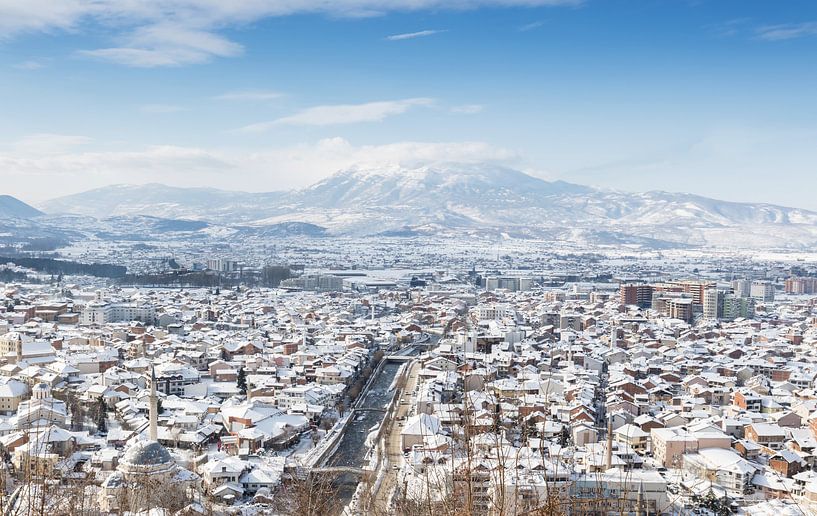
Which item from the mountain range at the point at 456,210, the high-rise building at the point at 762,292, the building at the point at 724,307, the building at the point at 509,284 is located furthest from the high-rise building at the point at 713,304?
the mountain range at the point at 456,210

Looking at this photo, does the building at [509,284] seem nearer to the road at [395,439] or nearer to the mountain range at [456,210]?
the road at [395,439]

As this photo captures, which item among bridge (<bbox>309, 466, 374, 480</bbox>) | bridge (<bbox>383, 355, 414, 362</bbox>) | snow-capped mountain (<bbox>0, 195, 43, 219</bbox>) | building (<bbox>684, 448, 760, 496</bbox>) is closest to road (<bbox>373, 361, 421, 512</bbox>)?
bridge (<bbox>309, 466, 374, 480</bbox>)

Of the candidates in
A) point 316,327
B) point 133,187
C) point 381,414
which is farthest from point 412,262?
point 133,187

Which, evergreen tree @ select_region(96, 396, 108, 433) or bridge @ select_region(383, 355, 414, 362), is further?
bridge @ select_region(383, 355, 414, 362)

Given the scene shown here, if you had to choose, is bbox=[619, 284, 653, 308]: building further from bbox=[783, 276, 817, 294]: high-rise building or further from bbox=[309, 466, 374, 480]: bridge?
bbox=[309, 466, 374, 480]: bridge

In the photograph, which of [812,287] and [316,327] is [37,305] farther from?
[812,287]
